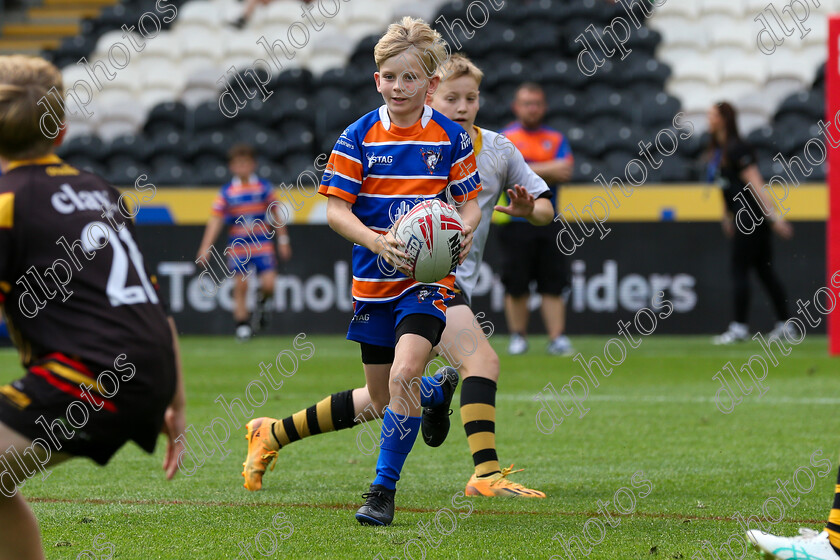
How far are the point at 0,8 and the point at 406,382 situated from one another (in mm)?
20780

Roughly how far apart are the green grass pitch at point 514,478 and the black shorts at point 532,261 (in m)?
2.29

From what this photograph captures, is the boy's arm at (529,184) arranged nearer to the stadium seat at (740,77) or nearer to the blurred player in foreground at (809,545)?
the blurred player in foreground at (809,545)

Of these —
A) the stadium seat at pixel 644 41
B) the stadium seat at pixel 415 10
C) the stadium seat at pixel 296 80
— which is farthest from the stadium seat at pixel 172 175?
the stadium seat at pixel 644 41

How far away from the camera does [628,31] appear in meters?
18.1

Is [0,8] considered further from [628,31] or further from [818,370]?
[818,370]

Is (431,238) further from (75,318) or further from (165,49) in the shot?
(165,49)

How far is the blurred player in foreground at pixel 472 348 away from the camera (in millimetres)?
5258

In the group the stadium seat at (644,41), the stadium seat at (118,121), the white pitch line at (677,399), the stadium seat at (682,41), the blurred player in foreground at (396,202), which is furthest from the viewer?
the stadium seat at (118,121)

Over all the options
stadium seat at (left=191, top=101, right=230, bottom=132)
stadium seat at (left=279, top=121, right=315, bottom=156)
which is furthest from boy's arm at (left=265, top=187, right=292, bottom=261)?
stadium seat at (left=191, top=101, right=230, bottom=132)

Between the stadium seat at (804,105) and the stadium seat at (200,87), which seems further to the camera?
the stadium seat at (200,87)

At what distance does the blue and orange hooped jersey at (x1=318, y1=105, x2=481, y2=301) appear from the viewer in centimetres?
464

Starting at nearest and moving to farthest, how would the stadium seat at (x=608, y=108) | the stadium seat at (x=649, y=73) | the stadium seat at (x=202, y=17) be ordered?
the stadium seat at (x=608, y=108) → the stadium seat at (x=649, y=73) → the stadium seat at (x=202, y=17)

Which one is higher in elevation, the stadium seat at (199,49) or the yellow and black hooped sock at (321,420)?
the stadium seat at (199,49)

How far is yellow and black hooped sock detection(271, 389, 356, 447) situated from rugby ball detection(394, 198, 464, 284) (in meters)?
1.02
